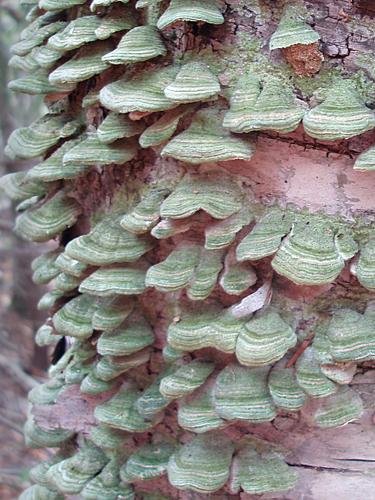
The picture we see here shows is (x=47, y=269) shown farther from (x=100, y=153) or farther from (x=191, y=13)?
(x=191, y=13)

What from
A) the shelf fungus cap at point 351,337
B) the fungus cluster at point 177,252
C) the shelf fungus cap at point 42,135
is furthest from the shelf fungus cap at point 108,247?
the shelf fungus cap at point 351,337

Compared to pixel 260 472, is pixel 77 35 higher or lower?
higher

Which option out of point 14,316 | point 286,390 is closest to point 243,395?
point 286,390

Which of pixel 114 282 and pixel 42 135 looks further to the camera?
pixel 42 135

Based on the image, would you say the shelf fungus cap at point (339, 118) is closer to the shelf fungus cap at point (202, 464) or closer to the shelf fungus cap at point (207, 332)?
the shelf fungus cap at point (207, 332)

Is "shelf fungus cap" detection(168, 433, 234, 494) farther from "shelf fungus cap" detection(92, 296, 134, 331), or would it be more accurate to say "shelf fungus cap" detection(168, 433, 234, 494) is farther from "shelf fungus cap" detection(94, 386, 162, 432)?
"shelf fungus cap" detection(92, 296, 134, 331)

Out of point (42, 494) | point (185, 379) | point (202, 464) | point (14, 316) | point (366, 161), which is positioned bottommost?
point (14, 316)

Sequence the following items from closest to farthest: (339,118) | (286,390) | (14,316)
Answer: (339,118)
(286,390)
(14,316)

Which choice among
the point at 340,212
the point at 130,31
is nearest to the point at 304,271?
the point at 340,212
